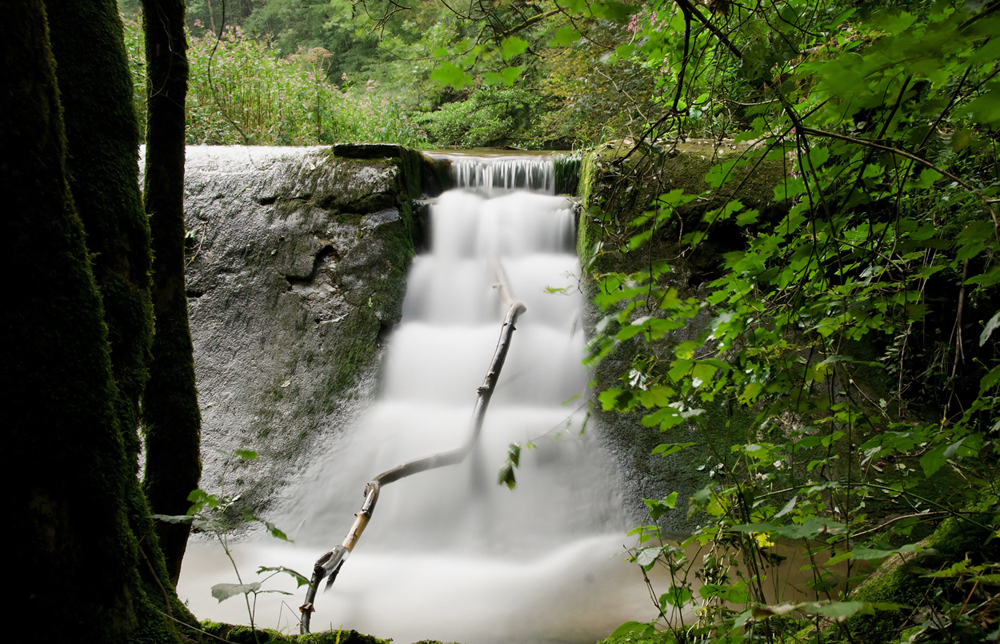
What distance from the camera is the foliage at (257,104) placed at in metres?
7.64

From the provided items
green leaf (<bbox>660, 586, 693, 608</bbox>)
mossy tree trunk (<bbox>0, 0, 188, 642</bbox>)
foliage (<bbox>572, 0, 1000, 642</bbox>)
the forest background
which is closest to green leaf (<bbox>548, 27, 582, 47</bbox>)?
the forest background

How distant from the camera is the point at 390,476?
3.01m

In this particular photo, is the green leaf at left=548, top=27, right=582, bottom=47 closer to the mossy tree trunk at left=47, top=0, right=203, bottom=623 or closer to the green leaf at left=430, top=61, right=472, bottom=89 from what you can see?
the green leaf at left=430, top=61, right=472, bottom=89

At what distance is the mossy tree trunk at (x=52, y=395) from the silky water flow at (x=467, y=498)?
1155 mm

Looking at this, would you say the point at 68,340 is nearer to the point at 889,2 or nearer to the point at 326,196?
the point at 889,2

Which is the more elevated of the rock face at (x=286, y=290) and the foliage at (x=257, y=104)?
the foliage at (x=257, y=104)

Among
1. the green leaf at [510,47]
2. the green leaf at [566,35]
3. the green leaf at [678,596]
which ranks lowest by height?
the green leaf at [678,596]

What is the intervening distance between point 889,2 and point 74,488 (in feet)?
8.98

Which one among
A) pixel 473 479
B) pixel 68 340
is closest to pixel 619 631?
pixel 68 340

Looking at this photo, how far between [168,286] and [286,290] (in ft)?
9.34

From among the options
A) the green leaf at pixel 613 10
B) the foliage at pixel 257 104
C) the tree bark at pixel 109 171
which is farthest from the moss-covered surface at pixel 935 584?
the foliage at pixel 257 104

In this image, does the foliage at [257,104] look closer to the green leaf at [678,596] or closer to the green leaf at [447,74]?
the green leaf at [447,74]

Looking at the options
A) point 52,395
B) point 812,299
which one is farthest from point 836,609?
point 52,395

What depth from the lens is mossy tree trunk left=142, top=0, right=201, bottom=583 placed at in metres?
2.19
